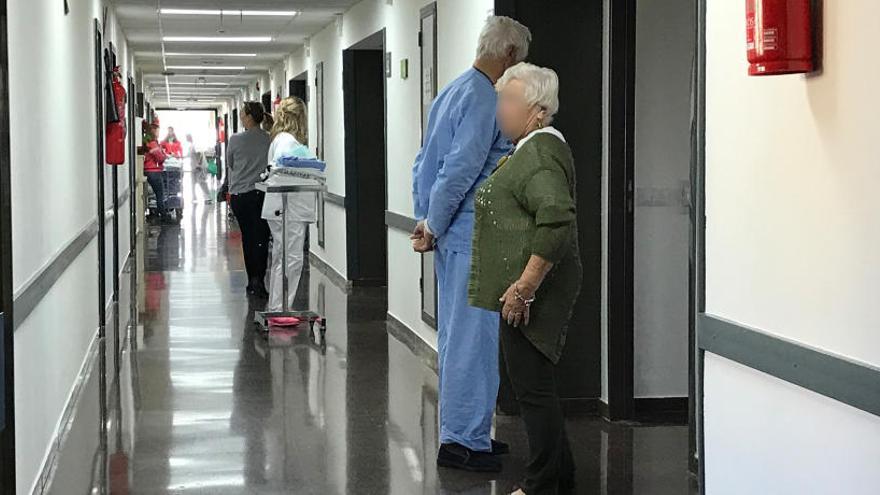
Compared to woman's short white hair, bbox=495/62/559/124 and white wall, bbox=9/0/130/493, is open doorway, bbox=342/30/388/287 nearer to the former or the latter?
white wall, bbox=9/0/130/493

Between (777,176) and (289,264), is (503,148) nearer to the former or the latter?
(777,176)

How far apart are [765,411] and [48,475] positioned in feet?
8.90

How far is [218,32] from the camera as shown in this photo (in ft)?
43.2

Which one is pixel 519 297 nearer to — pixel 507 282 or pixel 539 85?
pixel 507 282

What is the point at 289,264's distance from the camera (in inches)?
328

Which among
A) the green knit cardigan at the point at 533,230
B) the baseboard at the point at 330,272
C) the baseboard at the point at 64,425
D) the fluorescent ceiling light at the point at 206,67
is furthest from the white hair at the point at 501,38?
the fluorescent ceiling light at the point at 206,67

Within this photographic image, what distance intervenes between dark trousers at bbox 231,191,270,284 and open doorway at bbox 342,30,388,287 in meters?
1.01

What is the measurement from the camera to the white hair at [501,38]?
14.5 feet

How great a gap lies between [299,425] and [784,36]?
3239 millimetres

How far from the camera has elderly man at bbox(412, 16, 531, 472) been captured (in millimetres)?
4391

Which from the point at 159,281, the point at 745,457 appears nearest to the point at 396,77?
the point at 159,281

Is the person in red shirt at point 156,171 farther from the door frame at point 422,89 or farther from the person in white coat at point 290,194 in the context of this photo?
the door frame at point 422,89

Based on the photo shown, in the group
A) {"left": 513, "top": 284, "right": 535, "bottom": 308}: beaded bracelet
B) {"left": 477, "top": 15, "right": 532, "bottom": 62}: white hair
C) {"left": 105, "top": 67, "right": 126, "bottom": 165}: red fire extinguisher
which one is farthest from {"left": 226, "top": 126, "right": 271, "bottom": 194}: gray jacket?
{"left": 513, "top": 284, "right": 535, "bottom": 308}: beaded bracelet

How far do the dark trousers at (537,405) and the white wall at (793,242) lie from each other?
0.58 meters
